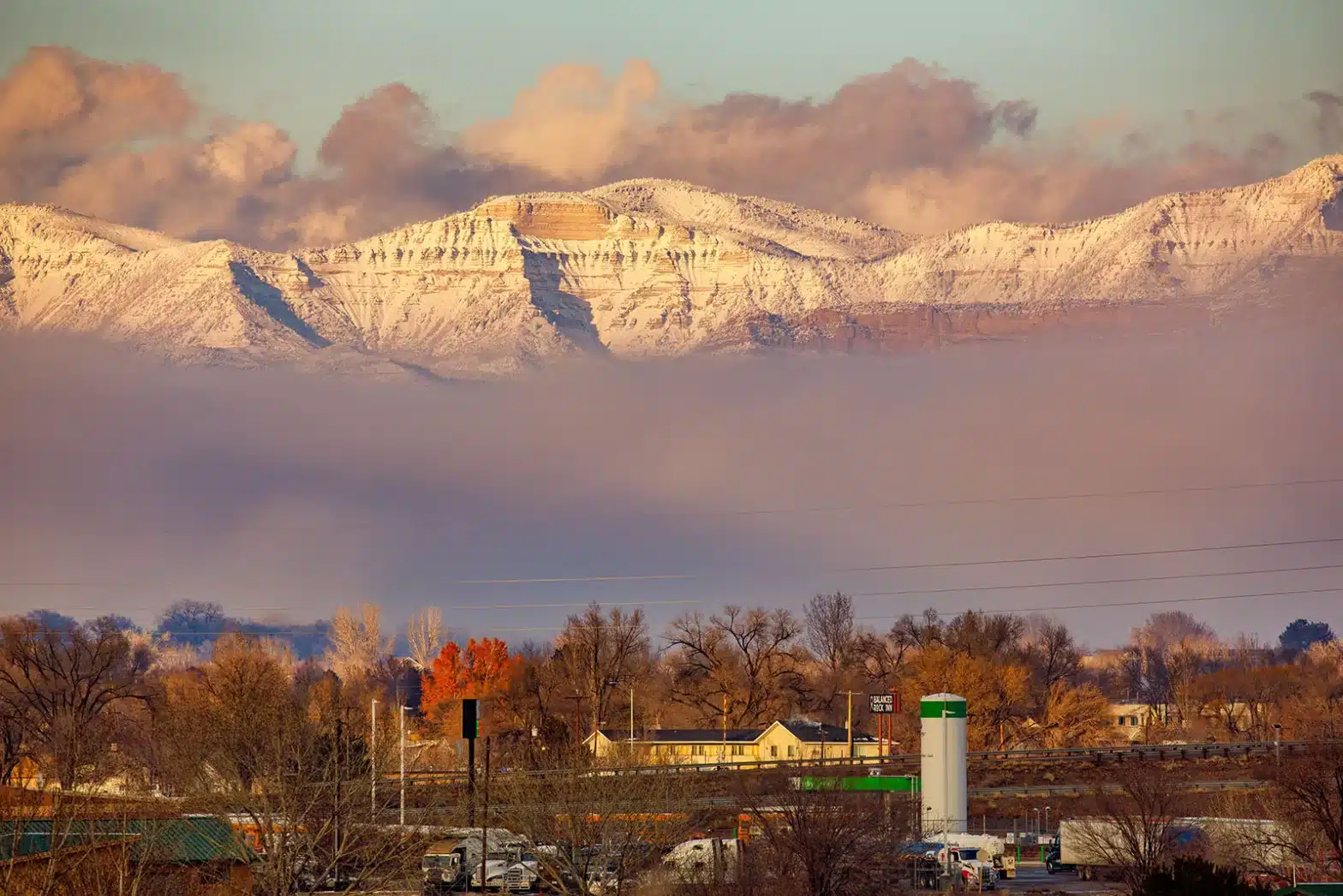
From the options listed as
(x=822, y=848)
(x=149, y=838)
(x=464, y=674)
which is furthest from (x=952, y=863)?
(x=464, y=674)

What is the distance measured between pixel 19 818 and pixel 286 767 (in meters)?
19.9

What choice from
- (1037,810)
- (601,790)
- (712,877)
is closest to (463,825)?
(601,790)

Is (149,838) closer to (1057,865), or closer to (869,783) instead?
(1057,865)

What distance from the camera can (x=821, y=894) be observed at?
71000mm

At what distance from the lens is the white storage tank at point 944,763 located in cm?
10588

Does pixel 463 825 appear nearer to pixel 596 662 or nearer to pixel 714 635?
pixel 596 662

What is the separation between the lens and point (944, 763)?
4262 inches

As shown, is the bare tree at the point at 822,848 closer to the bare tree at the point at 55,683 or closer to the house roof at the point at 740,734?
the bare tree at the point at 55,683

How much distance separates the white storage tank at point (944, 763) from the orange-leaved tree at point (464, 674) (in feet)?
253

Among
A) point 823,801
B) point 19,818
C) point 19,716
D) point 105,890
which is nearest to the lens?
point 19,818

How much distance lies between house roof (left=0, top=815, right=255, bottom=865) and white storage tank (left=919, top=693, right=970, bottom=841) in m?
45.7

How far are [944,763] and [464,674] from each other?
9218 centimetres

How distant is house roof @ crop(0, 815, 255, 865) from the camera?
57.4 m

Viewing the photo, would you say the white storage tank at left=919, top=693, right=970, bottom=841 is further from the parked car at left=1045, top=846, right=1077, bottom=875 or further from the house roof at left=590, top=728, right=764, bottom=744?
the house roof at left=590, top=728, right=764, bottom=744
